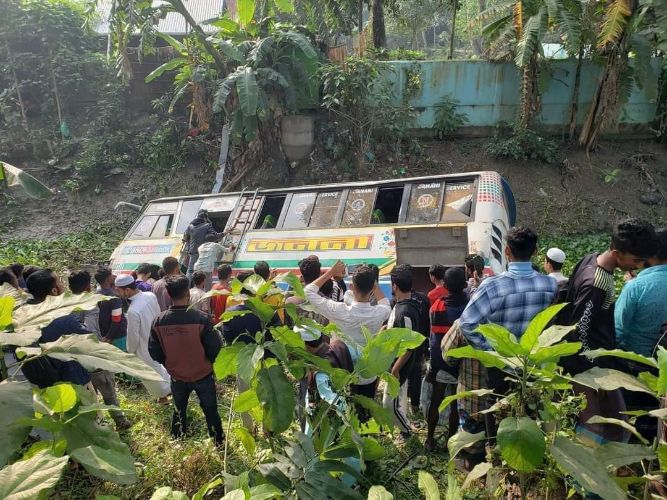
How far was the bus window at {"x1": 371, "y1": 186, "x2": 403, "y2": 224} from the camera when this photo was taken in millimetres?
7496

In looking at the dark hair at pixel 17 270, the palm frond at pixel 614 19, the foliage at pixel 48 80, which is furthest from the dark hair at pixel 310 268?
the foliage at pixel 48 80

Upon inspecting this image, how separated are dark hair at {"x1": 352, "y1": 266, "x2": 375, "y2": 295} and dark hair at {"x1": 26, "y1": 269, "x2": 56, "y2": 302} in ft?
8.02

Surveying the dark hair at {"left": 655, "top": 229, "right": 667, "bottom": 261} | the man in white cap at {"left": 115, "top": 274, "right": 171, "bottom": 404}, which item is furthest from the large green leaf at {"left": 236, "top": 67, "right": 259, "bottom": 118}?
the dark hair at {"left": 655, "top": 229, "right": 667, "bottom": 261}

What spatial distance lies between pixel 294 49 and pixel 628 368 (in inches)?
453

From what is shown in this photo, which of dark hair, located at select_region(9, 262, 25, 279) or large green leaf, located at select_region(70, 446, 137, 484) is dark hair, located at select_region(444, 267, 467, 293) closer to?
large green leaf, located at select_region(70, 446, 137, 484)

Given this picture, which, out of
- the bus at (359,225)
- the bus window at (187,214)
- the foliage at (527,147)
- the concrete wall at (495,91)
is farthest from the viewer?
the concrete wall at (495,91)

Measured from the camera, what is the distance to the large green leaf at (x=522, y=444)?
1.29 metres

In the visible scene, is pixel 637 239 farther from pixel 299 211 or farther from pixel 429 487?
pixel 299 211

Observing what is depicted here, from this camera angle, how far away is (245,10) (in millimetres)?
11367

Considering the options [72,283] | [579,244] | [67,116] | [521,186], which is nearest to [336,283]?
[72,283]

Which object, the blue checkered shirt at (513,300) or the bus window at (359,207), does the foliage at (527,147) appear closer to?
the bus window at (359,207)

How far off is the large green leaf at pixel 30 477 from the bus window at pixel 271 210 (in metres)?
7.02

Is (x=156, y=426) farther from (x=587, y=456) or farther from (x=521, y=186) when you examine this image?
(x=521, y=186)

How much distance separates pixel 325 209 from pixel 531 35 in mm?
6749
